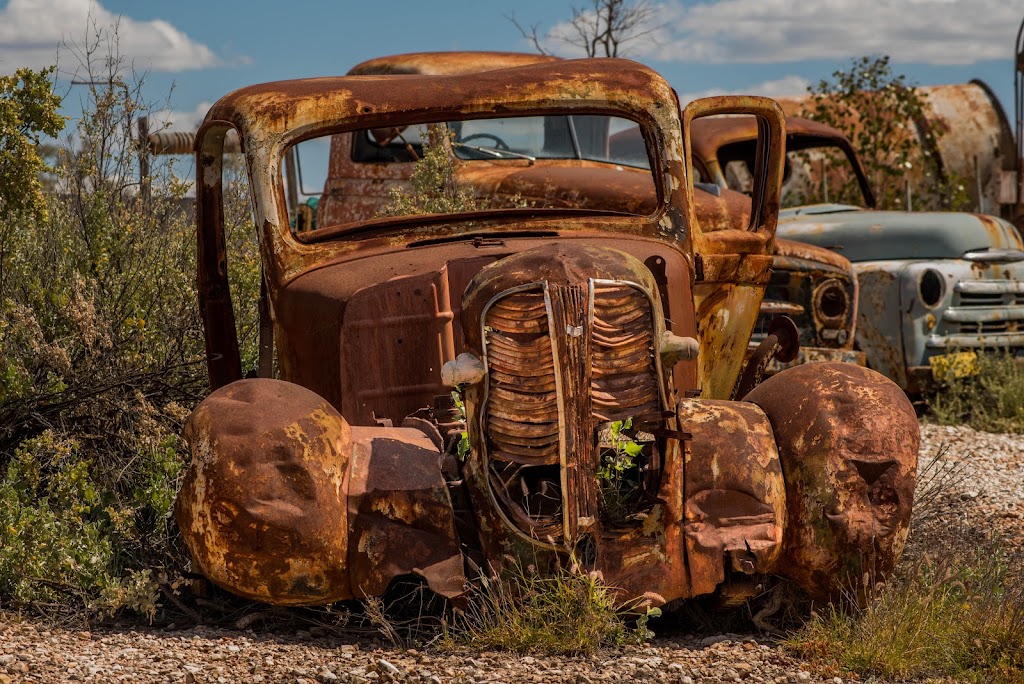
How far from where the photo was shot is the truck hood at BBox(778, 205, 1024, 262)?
8.52 meters

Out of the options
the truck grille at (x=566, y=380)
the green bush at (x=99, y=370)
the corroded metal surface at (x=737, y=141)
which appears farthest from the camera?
the corroded metal surface at (x=737, y=141)

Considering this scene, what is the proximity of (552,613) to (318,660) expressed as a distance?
65cm

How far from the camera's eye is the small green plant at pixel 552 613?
331 cm

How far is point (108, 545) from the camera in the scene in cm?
405

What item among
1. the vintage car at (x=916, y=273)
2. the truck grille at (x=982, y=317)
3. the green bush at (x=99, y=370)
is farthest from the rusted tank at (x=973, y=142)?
the green bush at (x=99, y=370)

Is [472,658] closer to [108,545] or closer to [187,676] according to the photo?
[187,676]

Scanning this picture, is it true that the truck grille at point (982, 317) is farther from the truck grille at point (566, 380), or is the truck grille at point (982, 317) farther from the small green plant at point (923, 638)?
the truck grille at point (566, 380)

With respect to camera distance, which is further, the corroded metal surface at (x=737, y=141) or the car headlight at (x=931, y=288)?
the corroded metal surface at (x=737, y=141)

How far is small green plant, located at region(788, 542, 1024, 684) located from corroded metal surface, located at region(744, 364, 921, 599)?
105mm

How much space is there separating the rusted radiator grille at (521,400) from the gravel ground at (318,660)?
0.37m

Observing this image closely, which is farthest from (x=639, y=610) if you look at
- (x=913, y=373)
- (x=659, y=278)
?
(x=913, y=373)

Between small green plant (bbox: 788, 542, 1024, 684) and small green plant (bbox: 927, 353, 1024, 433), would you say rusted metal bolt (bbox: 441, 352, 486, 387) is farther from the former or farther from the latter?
small green plant (bbox: 927, 353, 1024, 433)

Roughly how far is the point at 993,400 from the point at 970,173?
5.51 m

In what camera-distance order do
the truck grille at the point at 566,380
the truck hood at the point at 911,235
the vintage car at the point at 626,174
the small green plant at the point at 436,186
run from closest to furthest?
the truck grille at the point at 566,380, the small green plant at the point at 436,186, the vintage car at the point at 626,174, the truck hood at the point at 911,235
